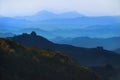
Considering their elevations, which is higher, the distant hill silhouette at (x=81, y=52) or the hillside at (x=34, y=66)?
the distant hill silhouette at (x=81, y=52)

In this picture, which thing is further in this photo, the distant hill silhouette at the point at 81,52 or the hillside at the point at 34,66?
the distant hill silhouette at the point at 81,52

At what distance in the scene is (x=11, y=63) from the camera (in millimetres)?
24750

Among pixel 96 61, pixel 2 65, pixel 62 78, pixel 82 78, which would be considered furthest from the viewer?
pixel 96 61

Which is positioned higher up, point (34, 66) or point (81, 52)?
point (81, 52)

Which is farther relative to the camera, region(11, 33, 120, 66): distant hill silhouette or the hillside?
region(11, 33, 120, 66): distant hill silhouette

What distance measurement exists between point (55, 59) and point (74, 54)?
76922mm

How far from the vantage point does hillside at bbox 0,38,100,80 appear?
24.0 m

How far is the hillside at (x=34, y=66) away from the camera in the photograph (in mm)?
23969

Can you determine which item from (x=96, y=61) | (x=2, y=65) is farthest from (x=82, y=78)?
(x=96, y=61)

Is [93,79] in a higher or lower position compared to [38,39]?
lower

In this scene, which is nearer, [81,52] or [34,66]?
[34,66]

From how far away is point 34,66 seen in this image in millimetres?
25969

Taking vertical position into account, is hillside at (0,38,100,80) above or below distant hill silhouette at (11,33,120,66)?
below

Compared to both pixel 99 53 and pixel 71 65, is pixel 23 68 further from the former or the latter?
pixel 99 53
